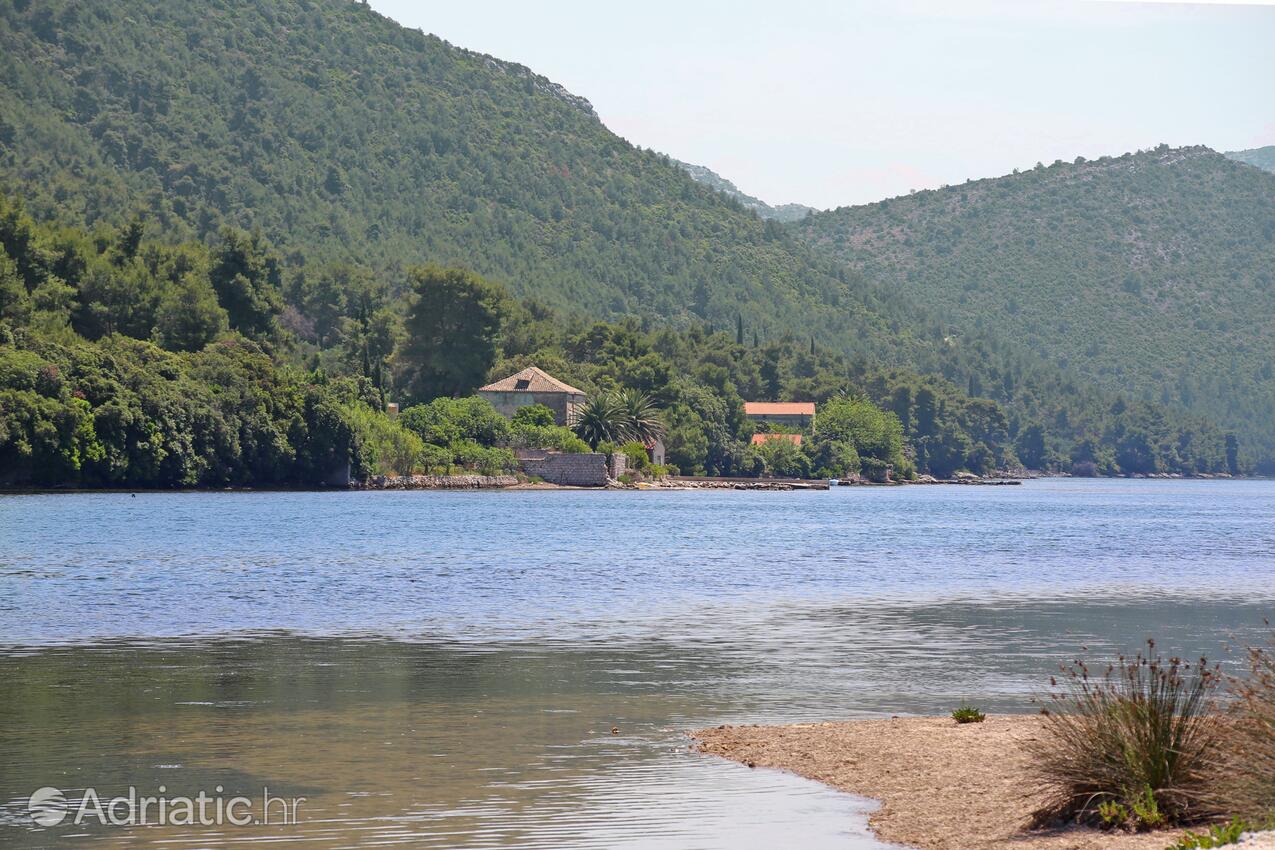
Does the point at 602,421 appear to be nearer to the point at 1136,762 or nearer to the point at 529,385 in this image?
the point at 529,385

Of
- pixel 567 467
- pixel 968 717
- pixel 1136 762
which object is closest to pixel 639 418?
pixel 567 467

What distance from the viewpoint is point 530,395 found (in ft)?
542

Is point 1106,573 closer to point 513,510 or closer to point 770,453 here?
point 513,510

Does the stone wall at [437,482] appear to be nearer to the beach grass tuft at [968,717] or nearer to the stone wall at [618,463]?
the stone wall at [618,463]

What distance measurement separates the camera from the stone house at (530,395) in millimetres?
165000

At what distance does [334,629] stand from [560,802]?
17.9 meters

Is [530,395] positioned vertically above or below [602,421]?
above

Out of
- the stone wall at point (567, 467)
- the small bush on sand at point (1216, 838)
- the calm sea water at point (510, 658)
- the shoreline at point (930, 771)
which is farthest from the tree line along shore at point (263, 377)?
the small bush on sand at point (1216, 838)

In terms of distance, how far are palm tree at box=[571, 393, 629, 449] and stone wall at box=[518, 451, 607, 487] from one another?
197 inches

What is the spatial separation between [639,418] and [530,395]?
12.6 m

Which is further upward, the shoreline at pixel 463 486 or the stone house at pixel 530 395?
the stone house at pixel 530 395

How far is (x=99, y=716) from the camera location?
20.5m

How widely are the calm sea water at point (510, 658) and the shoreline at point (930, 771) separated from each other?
481 mm

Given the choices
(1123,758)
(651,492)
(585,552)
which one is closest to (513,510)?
(585,552)
